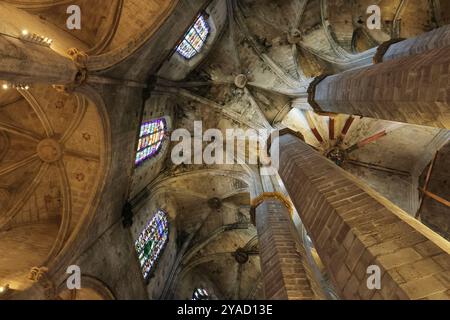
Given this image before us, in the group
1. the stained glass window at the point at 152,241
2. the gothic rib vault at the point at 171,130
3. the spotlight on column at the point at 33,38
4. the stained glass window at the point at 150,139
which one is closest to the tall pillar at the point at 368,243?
the gothic rib vault at the point at 171,130

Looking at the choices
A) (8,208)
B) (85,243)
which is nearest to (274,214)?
(85,243)

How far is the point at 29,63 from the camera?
464cm

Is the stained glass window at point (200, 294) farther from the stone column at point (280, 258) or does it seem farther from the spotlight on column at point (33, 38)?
the spotlight on column at point (33, 38)

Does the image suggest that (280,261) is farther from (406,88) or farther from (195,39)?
(195,39)

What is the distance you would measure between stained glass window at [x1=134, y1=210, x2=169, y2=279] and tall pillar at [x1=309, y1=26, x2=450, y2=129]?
833cm

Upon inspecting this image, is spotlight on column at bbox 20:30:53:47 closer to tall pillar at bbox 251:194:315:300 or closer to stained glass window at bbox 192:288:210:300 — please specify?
tall pillar at bbox 251:194:315:300

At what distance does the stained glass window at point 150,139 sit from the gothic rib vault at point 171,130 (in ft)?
1.18

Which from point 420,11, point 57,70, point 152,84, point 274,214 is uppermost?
point 420,11

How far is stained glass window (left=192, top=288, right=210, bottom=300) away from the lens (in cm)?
1348

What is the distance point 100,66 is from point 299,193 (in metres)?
5.70

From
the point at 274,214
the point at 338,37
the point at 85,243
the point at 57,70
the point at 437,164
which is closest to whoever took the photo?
the point at 57,70

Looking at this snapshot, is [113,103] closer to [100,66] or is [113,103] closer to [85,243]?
[100,66]

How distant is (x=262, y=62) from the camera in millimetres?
13438

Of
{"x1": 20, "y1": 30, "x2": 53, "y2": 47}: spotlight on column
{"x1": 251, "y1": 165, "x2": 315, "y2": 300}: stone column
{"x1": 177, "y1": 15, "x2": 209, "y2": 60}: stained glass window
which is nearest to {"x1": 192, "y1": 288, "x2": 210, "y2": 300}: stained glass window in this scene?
{"x1": 251, "y1": 165, "x2": 315, "y2": 300}: stone column
